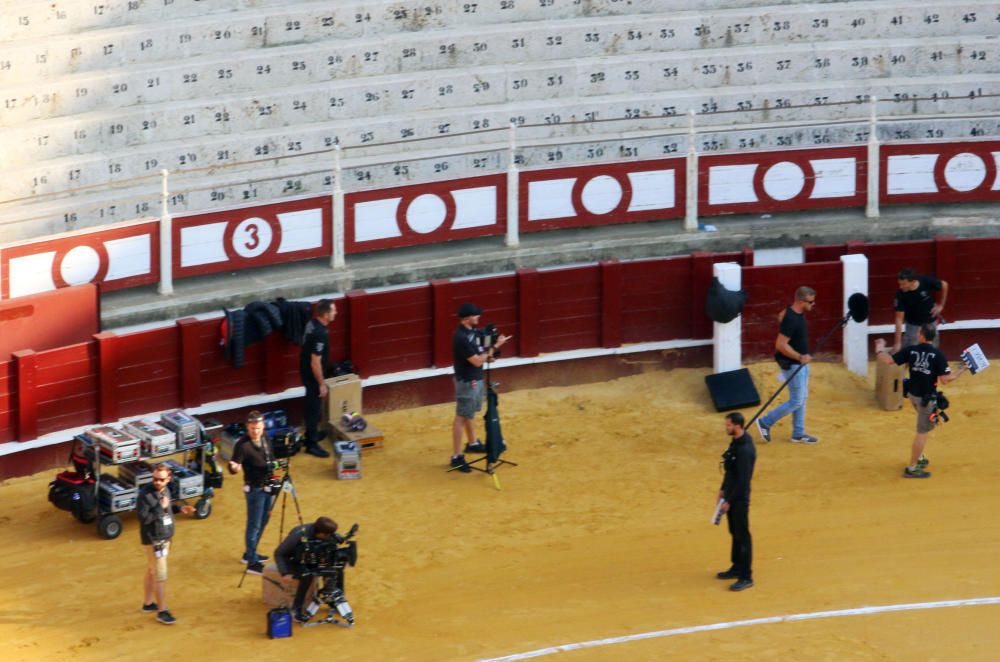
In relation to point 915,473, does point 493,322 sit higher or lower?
higher

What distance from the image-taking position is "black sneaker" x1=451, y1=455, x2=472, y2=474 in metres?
21.8

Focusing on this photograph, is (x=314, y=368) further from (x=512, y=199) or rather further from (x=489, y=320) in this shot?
(x=512, y=199)

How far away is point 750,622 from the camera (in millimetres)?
18141

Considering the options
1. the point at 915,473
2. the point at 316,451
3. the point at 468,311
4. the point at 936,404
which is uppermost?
the point at 468,311

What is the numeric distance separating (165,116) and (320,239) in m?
3.45

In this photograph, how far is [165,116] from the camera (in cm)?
2592

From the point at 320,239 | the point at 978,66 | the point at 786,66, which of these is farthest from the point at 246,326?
the point at 978,66

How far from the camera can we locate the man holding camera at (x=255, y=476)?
62.0 ft

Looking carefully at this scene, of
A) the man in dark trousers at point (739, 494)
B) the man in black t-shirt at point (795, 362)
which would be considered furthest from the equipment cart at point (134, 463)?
the man in black t-shirt at point (795, 362)

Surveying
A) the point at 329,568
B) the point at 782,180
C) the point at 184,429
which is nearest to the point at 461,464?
the point at 184,429

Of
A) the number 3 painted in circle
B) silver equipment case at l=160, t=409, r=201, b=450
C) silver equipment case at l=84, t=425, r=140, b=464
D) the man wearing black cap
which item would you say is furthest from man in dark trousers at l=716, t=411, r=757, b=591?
the number 3 painted in circle

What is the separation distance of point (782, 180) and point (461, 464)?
6.57 meters

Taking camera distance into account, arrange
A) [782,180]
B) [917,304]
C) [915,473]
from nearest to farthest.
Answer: [915,473], [917,304], [782,180]

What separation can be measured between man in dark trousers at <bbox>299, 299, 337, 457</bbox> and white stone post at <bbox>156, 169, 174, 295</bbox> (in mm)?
1812
